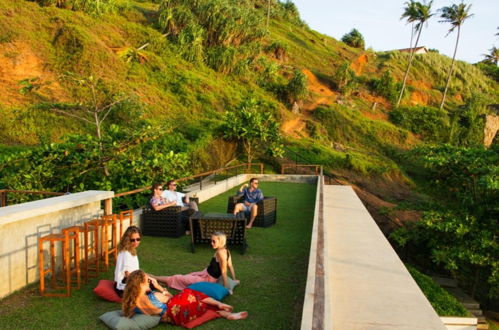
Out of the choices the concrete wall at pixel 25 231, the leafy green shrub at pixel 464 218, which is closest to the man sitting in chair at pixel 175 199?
the concrete wall at pixel 25 231

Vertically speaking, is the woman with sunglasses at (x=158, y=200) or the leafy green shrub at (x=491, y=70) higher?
the leafy green shrub at (x=491, y=70)

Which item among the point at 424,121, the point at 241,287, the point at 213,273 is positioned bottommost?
the point at 241,287

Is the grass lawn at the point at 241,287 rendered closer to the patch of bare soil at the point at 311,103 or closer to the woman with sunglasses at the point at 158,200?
the woman with sunglasses at the point at 158,200

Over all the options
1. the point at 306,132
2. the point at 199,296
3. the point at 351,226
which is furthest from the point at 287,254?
the point at 306,132

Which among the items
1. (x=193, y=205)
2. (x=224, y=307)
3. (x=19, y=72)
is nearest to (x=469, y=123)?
(x=19, y=72)

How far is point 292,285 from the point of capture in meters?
5.38

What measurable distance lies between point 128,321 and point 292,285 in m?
2.23

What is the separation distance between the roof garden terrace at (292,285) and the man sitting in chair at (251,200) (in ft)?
1.14

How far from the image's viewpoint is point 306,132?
35.0 meters

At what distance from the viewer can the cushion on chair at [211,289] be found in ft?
15.0

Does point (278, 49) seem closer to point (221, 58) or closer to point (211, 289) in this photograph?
point (221, 58)

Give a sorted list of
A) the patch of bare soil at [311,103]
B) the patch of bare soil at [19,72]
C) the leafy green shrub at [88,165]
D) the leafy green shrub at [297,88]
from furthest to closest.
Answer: the leafy green shrub at [297,88] < the patch of bare soil at [311,103] < the patch of bare soil at [19,72] < the leafy green shrub at [88,165]

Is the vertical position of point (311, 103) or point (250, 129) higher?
point (311, 103)

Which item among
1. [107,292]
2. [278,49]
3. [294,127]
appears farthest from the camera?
[278,49]
